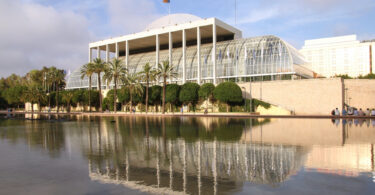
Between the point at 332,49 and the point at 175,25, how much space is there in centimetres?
6862

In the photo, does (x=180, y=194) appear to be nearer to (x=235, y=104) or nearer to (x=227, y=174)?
(x=227, y=174)

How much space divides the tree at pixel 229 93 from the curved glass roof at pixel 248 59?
761cm

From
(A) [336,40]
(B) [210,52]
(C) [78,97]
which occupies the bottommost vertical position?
(C) [78,97]

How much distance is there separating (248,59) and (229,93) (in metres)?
11.6

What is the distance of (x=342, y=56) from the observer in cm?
10650

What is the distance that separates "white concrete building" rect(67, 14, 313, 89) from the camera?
56.1 m

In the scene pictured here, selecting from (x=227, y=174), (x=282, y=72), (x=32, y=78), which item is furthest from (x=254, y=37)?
(x=32, y=78)

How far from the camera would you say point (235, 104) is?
53750 mm

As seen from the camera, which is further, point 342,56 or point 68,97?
point 342,56

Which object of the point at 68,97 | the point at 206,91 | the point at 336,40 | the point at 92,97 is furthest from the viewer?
the point at 336,40

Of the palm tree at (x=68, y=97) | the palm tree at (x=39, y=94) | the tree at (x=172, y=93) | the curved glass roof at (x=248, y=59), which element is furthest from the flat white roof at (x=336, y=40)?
the palm tree at (x=39, y=94)

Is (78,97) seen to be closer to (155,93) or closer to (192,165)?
(155,93)

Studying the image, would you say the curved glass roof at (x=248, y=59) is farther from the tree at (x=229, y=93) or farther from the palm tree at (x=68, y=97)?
the palm tree at (x=68, y=97)

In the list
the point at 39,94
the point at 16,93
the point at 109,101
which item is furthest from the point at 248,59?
the point at 16,93
